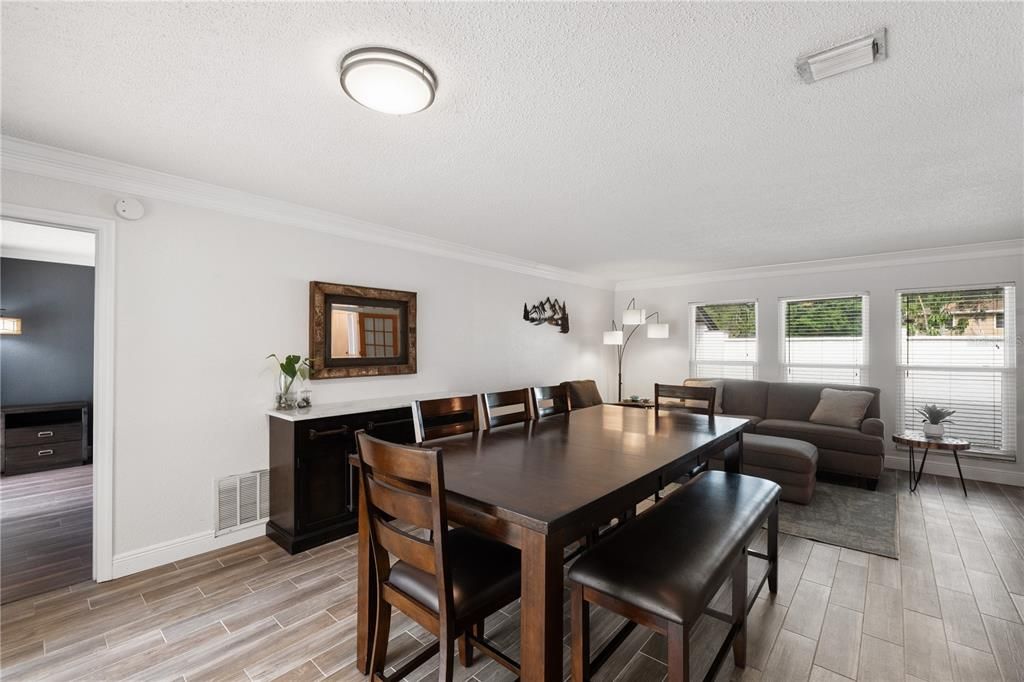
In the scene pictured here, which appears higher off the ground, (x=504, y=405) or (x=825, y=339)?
(x=825, y=339)

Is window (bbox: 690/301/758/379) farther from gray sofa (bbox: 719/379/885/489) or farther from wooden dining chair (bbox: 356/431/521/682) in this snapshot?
wooden dining chair (bbox: 356/431/521/682)

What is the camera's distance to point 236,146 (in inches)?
90.9

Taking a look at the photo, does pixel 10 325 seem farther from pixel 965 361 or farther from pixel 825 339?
pixel 965 361

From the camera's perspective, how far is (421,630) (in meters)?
2.11

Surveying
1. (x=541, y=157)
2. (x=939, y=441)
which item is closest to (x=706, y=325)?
(x=939, y=441)

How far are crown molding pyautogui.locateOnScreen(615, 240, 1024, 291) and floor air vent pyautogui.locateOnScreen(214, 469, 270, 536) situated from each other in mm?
5545

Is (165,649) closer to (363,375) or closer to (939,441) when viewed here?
(363,375)

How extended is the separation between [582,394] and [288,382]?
12.2 ft

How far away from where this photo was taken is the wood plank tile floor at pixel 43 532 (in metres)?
2.55

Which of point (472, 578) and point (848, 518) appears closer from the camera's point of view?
point (472, 578)

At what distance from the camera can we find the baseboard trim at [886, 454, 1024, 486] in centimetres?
429

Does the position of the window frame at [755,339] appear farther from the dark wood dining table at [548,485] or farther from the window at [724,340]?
the dark wood dining table at [548,485]

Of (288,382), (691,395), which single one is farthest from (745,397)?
(288,382)

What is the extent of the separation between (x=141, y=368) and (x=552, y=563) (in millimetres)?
2813
